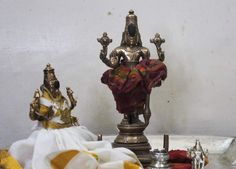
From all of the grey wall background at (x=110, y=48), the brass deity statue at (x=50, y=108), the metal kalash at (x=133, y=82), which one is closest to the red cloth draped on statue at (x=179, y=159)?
the metal kalash at (x=133, y=82)

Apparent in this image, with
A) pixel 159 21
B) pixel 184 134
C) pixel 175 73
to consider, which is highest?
pixel 159 21

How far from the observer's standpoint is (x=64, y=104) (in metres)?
0.97

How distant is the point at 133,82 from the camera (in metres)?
0.94

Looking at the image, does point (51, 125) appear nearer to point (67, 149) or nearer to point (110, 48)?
point (67, 149)

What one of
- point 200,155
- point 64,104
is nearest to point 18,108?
point 64,104

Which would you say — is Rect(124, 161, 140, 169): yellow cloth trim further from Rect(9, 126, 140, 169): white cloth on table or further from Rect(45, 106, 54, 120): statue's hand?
Rect(45, 106, 54, 120): statue's hand

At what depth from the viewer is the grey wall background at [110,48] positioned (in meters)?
1.28

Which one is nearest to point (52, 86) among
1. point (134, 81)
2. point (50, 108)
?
A: point (50, 108)

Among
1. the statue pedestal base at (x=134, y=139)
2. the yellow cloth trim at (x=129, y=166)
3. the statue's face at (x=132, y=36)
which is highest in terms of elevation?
the statue's face at (x=132, y=36)

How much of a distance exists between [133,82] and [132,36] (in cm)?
10

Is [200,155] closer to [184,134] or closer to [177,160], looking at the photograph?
[177,160]

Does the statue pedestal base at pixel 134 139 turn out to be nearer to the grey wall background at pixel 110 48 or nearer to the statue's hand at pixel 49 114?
the statue's hand at pixel 49 114

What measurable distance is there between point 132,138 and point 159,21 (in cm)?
41

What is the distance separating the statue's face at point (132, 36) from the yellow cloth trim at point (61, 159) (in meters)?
0.30
